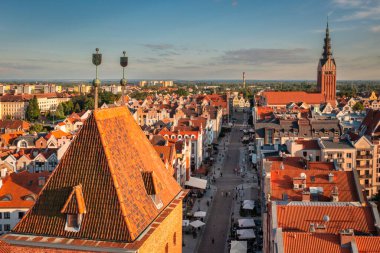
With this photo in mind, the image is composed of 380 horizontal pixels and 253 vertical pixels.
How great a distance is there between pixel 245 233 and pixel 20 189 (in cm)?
2286

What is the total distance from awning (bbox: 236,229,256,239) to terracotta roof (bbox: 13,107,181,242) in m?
27.9

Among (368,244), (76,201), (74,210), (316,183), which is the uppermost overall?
(76,201)

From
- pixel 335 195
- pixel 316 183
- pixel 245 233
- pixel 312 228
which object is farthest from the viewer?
pixel 245 233

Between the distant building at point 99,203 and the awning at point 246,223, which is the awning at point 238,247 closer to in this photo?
the awning at point 246,223

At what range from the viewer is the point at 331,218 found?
2922cm

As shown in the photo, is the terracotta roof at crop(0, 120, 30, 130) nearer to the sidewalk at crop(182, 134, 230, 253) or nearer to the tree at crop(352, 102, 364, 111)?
the sidewalk at crop(182, 134, 230, 253)

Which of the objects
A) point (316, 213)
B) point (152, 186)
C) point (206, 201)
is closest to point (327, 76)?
point (206, 201)

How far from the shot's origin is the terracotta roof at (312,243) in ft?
79.0

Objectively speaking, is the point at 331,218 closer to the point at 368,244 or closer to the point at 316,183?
the point at 368,244

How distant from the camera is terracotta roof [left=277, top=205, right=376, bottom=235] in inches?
1121

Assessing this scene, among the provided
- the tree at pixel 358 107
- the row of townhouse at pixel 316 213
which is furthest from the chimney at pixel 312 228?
the tree at pixel 358 107

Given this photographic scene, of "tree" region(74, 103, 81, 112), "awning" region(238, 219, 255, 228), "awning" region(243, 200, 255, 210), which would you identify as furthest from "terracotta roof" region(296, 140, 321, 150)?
"tree" region(74, 103, 81, 112)

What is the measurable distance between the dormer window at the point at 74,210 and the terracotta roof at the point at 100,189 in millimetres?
163

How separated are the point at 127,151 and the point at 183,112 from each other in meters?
99.2
